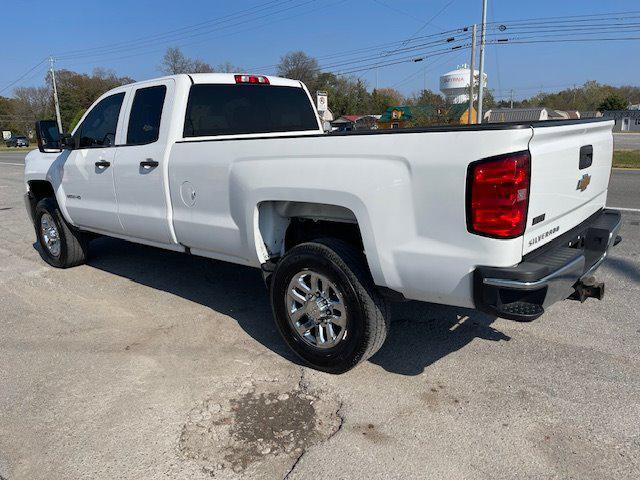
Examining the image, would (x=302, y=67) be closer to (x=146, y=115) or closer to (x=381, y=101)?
(x=381, y=101)

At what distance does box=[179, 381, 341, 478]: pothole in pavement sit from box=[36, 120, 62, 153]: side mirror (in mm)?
3874

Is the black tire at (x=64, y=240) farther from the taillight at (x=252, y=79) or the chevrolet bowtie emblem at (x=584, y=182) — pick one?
the chevrolet bowtie emblem at (x=584, y=182)

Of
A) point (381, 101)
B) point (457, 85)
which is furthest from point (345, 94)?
point (457, 85)

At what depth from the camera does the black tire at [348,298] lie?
323cm

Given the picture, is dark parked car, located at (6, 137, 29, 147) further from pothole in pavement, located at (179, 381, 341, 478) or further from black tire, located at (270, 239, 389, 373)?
pothole in pavement, located at (179, 381, 341, 478)

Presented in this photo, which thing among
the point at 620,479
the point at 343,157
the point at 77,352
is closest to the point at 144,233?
the point at 77,352

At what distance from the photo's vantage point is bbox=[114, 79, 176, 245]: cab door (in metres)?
4.47

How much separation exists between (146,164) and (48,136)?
2017 millimetres

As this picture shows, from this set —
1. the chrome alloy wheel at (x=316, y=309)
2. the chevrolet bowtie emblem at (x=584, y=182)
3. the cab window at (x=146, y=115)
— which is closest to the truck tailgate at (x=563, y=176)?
the chevrolet bowtie emblem at (x=584, y=182)

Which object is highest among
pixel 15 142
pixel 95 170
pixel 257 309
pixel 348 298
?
pixel 95 170

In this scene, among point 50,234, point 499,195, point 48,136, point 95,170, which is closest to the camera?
point 499,195

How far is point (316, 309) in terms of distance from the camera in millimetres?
3482

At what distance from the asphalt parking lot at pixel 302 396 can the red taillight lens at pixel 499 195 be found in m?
1.12

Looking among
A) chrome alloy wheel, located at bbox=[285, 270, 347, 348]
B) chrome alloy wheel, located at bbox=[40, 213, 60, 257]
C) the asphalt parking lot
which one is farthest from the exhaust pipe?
chrome alloy wheel, located at bbox=[40, 213, 60, 257]
